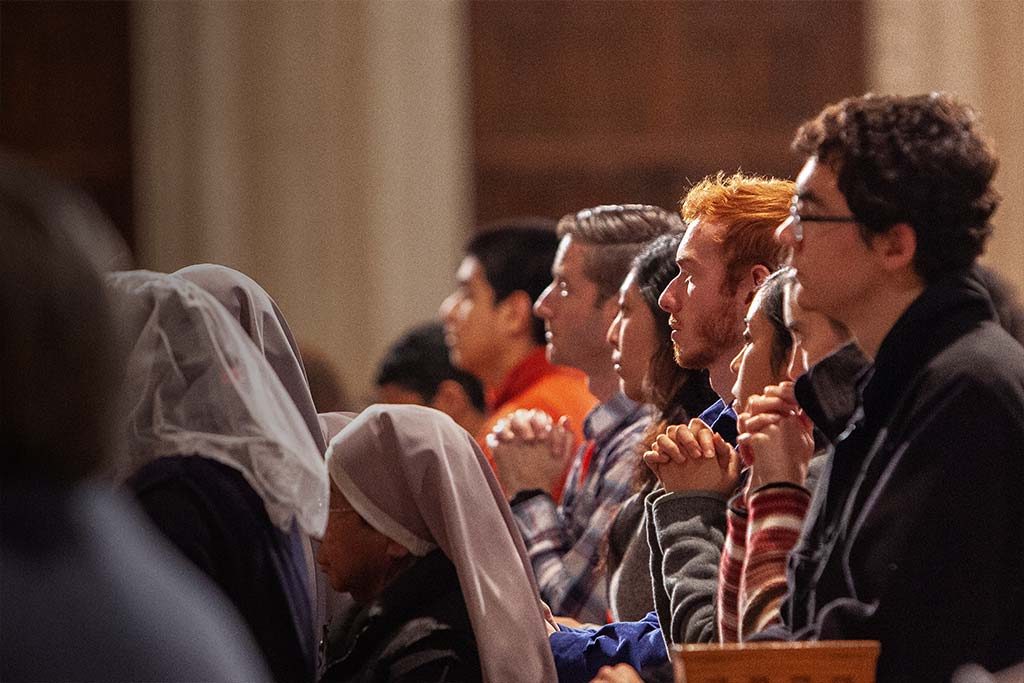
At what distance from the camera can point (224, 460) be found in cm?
258

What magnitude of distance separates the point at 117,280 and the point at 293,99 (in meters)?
6.11

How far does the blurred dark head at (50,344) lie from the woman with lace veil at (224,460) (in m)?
1.07

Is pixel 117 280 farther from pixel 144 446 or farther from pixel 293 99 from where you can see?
pixel 293 99

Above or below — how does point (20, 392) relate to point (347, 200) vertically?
above

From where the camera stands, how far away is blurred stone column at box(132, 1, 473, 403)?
8641 millimetres

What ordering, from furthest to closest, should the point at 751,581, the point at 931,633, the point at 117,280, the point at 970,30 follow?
the point at 970,30, the point at 117,280, the point at 751,581, the point at 931,633

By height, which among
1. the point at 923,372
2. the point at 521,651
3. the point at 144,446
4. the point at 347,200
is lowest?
the point at 347,200

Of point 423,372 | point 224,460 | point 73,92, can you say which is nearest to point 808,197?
point 224,460

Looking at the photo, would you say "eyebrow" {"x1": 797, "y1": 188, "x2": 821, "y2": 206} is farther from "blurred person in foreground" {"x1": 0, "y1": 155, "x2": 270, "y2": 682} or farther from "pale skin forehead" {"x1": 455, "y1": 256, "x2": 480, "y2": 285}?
"pale skin forehead" {"x1": 455, "y1": 256, "x2": 480, "y2": 285}

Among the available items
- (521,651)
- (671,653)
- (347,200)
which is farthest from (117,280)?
(347,200)

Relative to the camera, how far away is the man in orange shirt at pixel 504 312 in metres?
5.33

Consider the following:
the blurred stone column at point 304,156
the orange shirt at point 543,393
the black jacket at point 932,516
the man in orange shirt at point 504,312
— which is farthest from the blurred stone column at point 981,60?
the black jacket at point 932,516

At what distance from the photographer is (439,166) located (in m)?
8.77

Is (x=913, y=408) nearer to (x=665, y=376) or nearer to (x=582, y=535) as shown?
(x=665, y=376)
